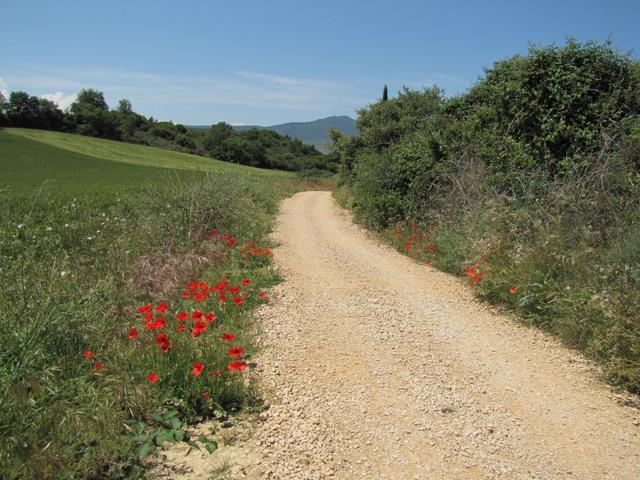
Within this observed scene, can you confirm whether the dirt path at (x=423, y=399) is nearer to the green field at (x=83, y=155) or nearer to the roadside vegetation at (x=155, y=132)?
the green field at (x=83, y=155)

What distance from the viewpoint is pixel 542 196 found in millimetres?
7262

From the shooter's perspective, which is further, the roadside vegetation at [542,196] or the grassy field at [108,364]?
the roadside vegetation at [542,196]

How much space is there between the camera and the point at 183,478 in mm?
2691

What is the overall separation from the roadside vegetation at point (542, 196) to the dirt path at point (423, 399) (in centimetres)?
51

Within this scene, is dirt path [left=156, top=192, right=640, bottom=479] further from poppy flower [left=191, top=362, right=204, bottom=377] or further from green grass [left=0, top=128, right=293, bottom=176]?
green grass [left=0, top=128, right=293, bottom=176]

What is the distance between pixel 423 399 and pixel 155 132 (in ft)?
279

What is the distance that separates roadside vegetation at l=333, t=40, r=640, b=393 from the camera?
4785 millimetres

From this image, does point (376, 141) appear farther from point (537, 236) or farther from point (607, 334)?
point (607, 334)

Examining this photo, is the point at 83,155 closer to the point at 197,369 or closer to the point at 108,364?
the point at 108,364

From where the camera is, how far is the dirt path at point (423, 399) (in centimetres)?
293

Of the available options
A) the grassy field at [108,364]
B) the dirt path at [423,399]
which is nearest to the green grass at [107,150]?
the grassy field at [108,364]

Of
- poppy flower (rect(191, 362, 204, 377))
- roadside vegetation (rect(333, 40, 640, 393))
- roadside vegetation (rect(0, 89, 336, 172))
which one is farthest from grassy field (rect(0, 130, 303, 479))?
roadside vegetation (rect(0, 89, 336, 172))

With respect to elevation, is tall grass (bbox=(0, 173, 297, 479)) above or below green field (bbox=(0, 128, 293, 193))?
below

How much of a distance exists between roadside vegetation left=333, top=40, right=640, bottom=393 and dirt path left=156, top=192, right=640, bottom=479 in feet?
1.67
